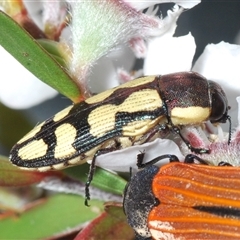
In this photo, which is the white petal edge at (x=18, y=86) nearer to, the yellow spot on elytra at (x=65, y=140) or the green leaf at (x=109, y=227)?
the yellow spot on elytra at (x=65, y=140)

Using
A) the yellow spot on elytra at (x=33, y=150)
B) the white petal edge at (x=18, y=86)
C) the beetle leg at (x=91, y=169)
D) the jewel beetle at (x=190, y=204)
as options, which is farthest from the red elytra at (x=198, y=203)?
the white petal edge at (x=18, y=86)

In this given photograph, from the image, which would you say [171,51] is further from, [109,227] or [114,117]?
[109,227]

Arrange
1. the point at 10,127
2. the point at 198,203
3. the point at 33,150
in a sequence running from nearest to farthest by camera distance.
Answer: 1. the point at 198,203
2. the point at 33,150
3. the point at 10,127

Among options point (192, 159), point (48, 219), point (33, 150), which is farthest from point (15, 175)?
point (192, 159)

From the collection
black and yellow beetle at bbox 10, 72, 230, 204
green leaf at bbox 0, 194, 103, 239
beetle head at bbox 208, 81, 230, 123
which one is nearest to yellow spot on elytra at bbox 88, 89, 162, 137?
black and yellow beetle at bbox 10, 72, 230, 204

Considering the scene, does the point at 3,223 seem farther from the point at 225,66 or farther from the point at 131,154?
the point at 225,66

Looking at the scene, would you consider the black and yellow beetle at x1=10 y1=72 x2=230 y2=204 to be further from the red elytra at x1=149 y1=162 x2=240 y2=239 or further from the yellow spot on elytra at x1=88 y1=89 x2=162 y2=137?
the red elytra at x1=149 y1=162 x2=240 y2=239
